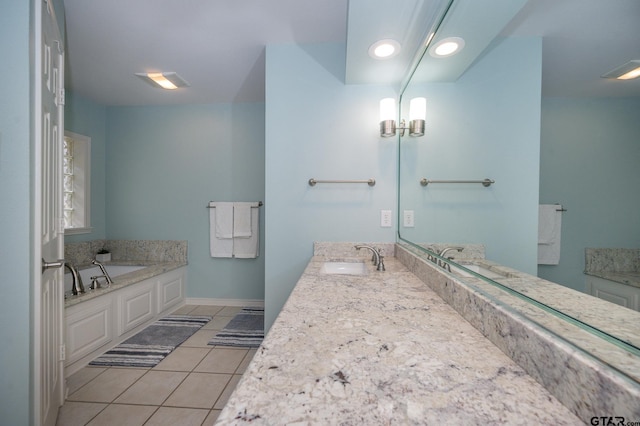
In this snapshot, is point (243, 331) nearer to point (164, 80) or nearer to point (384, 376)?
point (384, 376)

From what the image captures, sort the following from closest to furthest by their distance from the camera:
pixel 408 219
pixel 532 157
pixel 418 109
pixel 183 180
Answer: pixel 532 157, pixel 418 109, pixel 408 219, pixel 183 180

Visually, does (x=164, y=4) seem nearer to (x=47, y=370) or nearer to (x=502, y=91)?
(x=502, y=91)

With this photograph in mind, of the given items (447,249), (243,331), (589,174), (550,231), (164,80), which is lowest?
(243,331)

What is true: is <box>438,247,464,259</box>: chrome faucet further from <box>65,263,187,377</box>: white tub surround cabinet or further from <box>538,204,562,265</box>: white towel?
<box>65,263,187,377</box>: white tub surround cabinet

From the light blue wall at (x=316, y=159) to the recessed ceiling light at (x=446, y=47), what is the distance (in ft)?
2.22

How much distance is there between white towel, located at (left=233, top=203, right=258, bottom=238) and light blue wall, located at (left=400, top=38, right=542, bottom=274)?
89.9 inches

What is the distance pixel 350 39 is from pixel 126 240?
3344 millimetres

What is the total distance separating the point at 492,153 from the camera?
769 mm

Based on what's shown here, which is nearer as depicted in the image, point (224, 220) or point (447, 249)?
point (447, 249)

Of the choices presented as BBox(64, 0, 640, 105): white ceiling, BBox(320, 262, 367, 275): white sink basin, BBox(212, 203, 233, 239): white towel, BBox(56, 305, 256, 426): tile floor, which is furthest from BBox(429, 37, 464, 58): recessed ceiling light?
BBox(212, 203, 233, 239): white towel

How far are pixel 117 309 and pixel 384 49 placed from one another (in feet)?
9.32

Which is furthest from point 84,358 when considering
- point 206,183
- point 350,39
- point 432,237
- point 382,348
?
point 350,39

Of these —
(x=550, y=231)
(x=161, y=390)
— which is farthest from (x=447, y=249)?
(x=161, y=390)

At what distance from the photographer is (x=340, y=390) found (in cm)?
49
